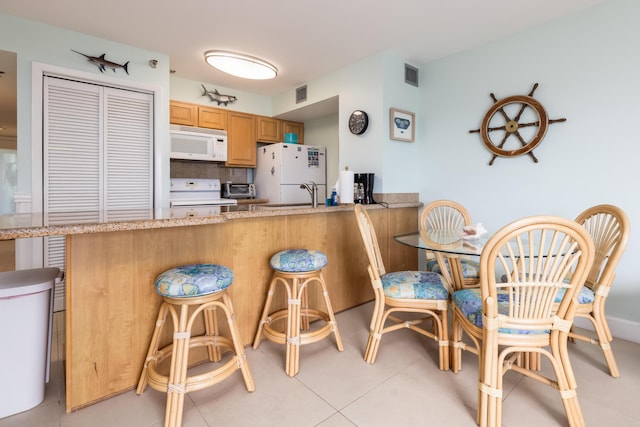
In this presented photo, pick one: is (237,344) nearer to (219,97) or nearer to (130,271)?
(130,271)

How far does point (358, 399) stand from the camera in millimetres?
1591

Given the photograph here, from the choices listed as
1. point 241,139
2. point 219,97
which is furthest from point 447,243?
point 219,97

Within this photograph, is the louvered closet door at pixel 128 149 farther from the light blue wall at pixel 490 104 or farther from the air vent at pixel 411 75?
the air vent at pixel 411 75

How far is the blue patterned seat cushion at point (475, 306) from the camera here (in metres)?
1.38

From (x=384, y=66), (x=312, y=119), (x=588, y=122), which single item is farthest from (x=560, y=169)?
(x=312, y=119)

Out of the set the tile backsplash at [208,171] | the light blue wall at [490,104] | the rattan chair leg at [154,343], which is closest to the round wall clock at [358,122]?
the light blue wall at [490,104]

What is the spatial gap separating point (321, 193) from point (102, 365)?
3518mm

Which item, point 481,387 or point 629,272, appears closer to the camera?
point 481,387

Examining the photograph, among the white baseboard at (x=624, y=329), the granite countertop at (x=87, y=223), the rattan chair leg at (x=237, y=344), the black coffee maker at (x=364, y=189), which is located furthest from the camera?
the black coffee maker at (x=364, y=189)

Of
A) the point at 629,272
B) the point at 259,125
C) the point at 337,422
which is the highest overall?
the point at 259,125

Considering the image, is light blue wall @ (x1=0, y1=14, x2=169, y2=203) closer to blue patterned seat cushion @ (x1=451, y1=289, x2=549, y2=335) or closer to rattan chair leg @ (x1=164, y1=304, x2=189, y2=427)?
rattan chair leg @ (x1=164, y1=304, x2=189, y2=427)

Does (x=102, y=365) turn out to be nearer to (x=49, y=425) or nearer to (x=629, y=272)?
(x=49, y=425)

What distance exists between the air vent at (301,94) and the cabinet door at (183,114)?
1.34 meters

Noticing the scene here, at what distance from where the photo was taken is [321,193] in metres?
4.74
